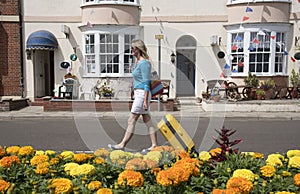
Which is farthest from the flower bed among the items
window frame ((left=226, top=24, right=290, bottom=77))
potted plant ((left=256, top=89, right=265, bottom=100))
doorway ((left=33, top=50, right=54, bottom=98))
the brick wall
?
doorway ((left=33, top=50, right=54, bottom=98))

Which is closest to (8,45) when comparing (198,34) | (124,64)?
(124,64)

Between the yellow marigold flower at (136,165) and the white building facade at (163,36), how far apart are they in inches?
418

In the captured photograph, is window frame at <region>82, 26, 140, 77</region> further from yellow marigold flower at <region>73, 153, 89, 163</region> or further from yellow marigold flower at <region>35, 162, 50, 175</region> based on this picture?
yellow marigold flower at <region>35, 162, 50, 175</region>

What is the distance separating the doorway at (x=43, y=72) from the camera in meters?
14.4

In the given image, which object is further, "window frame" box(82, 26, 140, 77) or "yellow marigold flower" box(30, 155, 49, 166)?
"window frame" box(82, 26, 140, 77)

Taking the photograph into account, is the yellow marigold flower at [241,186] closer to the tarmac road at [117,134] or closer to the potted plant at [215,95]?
the tarmac road at [117,134]

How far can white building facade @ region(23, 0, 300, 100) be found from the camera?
1351 cm

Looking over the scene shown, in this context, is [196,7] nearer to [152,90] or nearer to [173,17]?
[173,17]

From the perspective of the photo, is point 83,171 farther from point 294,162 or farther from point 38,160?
point 294,162

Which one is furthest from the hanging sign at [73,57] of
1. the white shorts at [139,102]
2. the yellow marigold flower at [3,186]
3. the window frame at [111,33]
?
the yellow marigold flower at [3,186]

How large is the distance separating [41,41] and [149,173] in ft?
38.9

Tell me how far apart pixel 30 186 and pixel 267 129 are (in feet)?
25.0

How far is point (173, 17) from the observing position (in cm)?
A: 1393

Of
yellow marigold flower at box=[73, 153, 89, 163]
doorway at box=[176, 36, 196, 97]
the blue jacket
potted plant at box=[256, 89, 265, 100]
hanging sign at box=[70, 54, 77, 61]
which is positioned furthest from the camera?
doorway at box=[176, 36, 196, 97]
